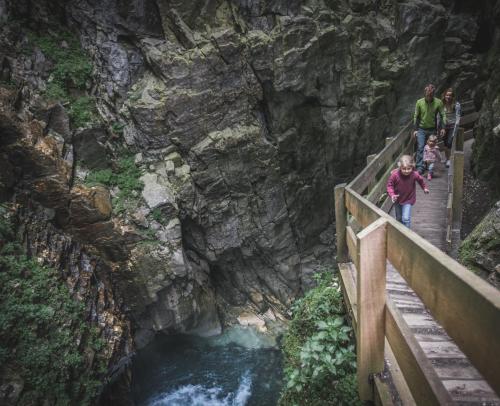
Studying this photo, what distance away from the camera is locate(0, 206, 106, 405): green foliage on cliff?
6307 mm

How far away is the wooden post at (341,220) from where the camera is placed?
4.38 meters

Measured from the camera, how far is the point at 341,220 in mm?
4500

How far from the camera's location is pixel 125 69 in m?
10.3

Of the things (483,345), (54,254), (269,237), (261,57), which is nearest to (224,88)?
(261,57)

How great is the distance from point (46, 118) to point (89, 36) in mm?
3484

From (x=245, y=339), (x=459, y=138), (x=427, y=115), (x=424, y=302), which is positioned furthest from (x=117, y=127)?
(x=424, y=302)

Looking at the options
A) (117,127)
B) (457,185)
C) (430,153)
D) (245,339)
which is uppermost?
(117,127)

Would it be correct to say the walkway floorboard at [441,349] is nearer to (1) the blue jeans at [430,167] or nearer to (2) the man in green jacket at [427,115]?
(1) the blue jeans at [430,167]

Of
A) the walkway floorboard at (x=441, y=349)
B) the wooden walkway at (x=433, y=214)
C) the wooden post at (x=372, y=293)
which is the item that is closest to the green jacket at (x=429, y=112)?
the wooden walkway at (x=433, y=214)

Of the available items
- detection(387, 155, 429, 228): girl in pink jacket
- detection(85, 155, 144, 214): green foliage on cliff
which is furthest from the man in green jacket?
detection(85, 155, 144, 214): green foliage on cliff

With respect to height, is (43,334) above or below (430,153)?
below

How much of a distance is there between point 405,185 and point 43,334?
8532 millimetres

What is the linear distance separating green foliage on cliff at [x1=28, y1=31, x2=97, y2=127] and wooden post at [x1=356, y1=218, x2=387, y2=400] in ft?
34.6

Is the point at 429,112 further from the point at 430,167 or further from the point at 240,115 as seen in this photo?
the point at 240,115
